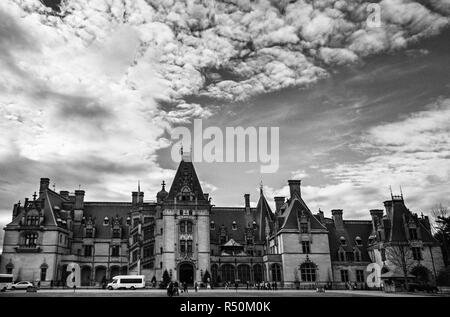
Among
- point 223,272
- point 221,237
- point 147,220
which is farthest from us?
point 147,220

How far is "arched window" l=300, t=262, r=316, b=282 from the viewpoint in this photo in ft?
177

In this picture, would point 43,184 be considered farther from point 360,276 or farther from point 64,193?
point 360,276

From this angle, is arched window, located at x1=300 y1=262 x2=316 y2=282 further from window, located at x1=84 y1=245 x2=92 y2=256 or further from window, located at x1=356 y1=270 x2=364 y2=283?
window, located at x1=84 y1=245 x2=92 y2=256

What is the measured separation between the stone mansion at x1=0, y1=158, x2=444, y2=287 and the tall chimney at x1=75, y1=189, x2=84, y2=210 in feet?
6.89

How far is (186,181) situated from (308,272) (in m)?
21.9

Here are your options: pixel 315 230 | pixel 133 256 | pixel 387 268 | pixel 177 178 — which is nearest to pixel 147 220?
pixel 133 256

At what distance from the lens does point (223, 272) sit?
56688 millimetres

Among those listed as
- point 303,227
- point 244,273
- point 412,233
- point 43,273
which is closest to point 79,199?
point 43,273

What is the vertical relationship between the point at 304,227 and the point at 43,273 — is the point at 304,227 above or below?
above

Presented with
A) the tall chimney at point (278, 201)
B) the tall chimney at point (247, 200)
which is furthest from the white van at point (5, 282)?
the tall chimney at point (278, 201)

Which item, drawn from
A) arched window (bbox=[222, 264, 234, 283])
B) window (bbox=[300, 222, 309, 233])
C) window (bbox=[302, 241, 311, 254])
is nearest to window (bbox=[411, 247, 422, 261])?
window (bbox=[302, 241, 311, 254])

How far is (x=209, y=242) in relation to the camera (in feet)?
179
